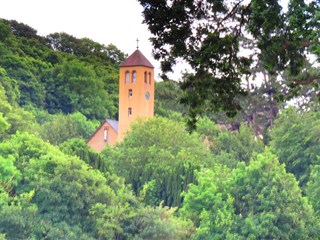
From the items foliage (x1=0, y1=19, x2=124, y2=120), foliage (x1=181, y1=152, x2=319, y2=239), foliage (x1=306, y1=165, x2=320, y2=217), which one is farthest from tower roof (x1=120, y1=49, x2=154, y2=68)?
foliage (x1=181, y1=152, x2=319, y2=239)

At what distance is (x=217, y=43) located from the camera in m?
19.5

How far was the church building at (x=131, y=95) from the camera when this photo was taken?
84062mm

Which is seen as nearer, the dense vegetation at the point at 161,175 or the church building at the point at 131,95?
the dense vegetation at the point at 161,175

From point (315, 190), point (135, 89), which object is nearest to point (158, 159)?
point (315, 190)

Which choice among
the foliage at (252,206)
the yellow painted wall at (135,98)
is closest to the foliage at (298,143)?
the foliage at (252,206)

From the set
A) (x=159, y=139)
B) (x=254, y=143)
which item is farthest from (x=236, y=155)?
(x=159, y=139)

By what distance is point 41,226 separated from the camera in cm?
4609

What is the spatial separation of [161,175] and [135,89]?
2359cm

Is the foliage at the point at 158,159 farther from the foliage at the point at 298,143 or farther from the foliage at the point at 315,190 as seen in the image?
the foliage at the point at 315,190

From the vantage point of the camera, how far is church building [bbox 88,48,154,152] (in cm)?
8406

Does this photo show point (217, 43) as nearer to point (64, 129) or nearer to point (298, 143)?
point (298, 143)

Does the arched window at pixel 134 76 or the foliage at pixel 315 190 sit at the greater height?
the arched window at pixel 134 76

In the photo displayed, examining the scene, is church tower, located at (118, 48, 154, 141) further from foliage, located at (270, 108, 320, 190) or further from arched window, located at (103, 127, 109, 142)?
foliage, located at (270, 108, 320, 190)

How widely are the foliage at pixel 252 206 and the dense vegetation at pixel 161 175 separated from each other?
5 cm
